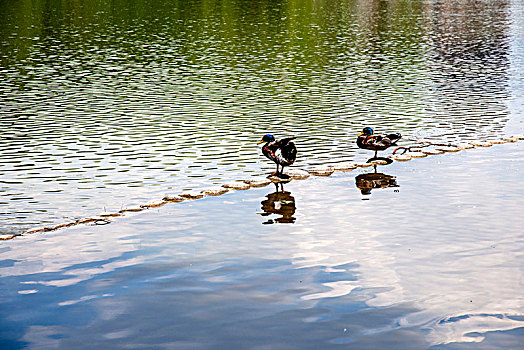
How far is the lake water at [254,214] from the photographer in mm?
11664

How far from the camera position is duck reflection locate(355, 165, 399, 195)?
2023 cm

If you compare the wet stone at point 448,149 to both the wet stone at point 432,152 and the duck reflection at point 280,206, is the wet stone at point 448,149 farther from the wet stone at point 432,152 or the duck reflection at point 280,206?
the duck reflection at point 280,206

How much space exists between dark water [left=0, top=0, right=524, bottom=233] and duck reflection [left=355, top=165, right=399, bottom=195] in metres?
2.84

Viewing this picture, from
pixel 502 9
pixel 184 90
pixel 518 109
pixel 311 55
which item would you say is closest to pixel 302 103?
pixel 184 90

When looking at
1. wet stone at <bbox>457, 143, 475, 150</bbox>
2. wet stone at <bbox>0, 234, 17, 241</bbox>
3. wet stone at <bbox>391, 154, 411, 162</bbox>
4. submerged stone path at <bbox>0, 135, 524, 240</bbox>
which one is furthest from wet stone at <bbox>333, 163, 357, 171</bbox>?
wet stone at <bbox>0, 234, 17, 241</bbox>

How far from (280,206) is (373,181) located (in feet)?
12.7

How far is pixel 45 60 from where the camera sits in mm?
53469

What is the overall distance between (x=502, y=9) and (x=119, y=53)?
71.9m

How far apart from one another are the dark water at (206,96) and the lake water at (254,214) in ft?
0.57

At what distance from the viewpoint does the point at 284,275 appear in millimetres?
13547

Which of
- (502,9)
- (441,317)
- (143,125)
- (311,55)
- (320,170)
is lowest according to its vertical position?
(441,317)

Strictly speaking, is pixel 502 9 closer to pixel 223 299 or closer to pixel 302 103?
pixel 302 103

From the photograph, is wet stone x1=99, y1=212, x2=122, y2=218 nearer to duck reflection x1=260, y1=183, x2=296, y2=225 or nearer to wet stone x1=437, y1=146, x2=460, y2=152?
duck reflection x1=260, y1=183, x2=296, y2=225

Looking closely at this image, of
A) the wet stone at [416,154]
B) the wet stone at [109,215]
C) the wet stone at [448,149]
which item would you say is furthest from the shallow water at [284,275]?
the wet stone at [448,149]
